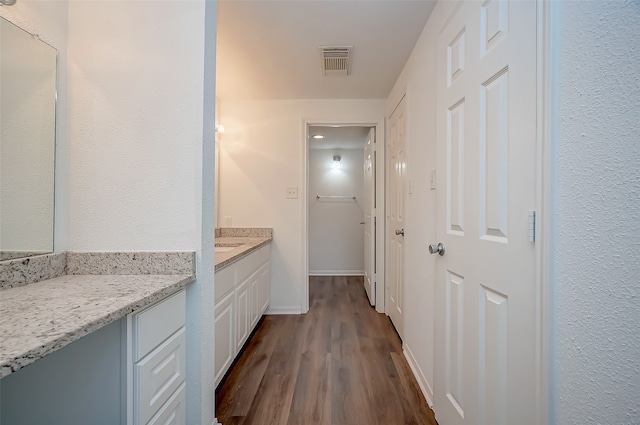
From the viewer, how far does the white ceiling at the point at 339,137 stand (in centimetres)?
372

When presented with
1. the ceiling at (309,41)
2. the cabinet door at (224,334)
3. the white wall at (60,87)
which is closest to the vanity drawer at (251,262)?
the cabinet door at (224,334)

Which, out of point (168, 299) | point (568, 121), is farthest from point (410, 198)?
point (168, 299)

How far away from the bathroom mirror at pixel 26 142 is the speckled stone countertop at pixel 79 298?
0.13 m

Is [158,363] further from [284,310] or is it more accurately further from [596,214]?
[284,310]

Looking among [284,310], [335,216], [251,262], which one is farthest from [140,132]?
[335,216]

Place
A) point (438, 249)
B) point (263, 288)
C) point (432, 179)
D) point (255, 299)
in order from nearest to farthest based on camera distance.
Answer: point (438, 249) → point (432, 179) → point (255, 299) → point (263, 288)

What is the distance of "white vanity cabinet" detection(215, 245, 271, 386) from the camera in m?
1.55

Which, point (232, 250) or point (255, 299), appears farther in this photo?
point (255, 299)

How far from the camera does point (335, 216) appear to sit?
15.8 ft

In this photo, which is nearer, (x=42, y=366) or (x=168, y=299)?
(x=42, y=366)

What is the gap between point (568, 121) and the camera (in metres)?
0.65

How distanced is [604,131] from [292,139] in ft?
8.23

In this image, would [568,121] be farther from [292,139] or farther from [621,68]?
[292,139]

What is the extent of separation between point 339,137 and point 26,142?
139 inches
